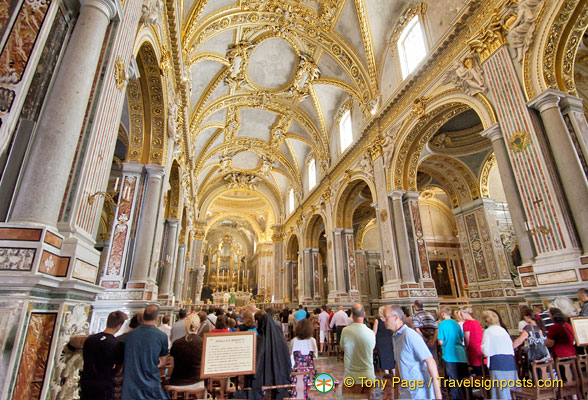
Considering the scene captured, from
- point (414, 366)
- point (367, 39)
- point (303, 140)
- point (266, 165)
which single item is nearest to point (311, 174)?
point (303, 140)

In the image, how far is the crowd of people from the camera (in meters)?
2.36

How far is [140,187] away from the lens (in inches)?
274

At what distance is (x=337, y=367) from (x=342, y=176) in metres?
8.13

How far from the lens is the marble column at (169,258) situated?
9336 mm

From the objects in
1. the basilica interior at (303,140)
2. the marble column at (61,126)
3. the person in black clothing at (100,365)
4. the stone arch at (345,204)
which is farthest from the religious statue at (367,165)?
the person in black clothing at (100,365)

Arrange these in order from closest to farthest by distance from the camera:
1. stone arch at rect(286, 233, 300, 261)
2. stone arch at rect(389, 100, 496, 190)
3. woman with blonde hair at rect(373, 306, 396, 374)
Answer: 1. woman with blonde hair at rect(373, 306, 396, 374)
2. stone arch at rect(389, 100, 496, 190)
3. stone arch at rect(286, 233, 300, 261)

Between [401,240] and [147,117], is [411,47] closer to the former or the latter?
[401,240]

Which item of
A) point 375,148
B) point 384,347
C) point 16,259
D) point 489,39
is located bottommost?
point 384,347

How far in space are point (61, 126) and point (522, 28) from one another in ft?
24.4

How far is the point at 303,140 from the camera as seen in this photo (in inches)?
667

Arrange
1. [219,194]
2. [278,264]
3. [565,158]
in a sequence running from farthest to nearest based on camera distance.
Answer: [219,194] < [278,264] < [565,158]

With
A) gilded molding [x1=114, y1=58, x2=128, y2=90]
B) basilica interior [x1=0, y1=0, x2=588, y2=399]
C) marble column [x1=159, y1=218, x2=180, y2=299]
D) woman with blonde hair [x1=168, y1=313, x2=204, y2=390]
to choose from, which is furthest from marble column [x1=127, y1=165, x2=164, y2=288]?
woman with blonde hair [x1=168, y1=313, x2=204, y2=390]

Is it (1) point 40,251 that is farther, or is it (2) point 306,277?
(2) point 306,277

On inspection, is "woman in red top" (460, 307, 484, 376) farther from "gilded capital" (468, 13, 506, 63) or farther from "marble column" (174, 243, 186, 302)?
"marble column" (174, 243, 186, 302)
